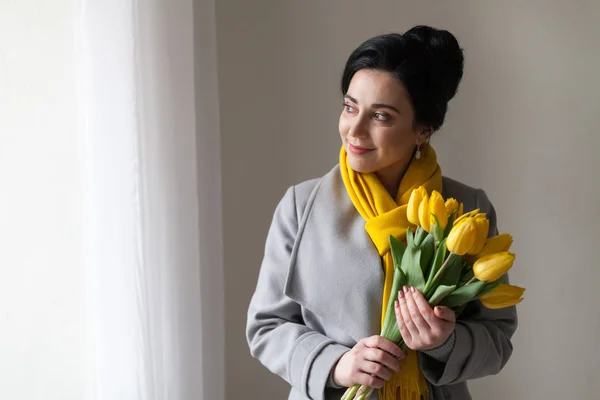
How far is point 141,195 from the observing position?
1.34 metres

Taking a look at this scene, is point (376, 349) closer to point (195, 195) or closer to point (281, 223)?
point (281, 223)

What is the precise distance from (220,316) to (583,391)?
3.14ft

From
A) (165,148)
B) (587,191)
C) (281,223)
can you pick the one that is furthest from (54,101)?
(587,191)

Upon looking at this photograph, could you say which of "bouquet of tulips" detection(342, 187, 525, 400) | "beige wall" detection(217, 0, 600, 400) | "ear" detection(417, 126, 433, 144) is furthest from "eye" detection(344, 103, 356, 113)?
"beige wall" detection(217, 0, 600, 400)

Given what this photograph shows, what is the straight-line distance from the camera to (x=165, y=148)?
1393 mm

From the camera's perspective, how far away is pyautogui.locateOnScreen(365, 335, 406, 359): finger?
43.0 inches

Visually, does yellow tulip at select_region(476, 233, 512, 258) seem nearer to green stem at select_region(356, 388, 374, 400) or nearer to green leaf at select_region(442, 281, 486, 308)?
green leaf at select_region(442, 281, 486, 308)

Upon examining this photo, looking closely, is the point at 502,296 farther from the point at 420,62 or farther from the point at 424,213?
the point at 420,62

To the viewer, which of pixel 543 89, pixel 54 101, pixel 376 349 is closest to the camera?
pixel 376 349

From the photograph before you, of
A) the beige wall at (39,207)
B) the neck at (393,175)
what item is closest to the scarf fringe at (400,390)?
the neck at (393,175)

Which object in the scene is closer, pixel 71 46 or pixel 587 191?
pixel 71 46

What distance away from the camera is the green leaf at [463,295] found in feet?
3.35

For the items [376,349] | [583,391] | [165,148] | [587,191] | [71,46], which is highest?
[71,46]

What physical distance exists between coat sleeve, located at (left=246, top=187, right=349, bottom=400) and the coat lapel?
0.04 m
